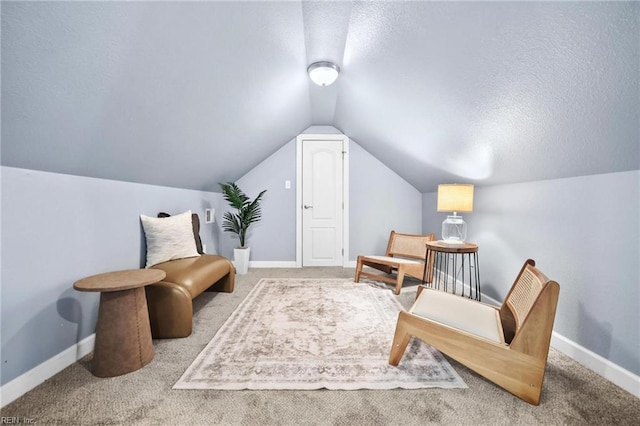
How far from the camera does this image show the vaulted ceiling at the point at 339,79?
3.52 feet

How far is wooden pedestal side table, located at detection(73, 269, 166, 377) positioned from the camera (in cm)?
148

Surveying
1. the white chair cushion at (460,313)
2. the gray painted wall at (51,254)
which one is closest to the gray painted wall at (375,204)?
the white chair cushion at (460,313)

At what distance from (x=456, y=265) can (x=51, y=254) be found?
3471mm

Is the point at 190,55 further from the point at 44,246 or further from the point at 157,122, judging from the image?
the point at 44,246

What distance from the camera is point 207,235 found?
369 centimetres

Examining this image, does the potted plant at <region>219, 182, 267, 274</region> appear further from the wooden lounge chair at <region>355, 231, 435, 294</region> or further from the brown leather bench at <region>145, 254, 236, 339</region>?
the brown leather bench at <region>145, 254, 236, 339</region>

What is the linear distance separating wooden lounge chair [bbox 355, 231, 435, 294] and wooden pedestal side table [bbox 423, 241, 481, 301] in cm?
15

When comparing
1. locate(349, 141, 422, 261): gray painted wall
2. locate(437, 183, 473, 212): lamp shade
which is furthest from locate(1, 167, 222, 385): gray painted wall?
locate(349, 141, 422, 261): gray painted wall

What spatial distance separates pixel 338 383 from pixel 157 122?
6.41 ft

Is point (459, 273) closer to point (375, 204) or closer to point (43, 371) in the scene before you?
point (375, 204)

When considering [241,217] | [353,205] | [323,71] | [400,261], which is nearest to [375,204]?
[353,205]

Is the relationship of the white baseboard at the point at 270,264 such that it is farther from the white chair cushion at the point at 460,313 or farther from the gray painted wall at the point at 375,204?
the white chair cushion at the point at 460,313

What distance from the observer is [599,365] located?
1517 mm

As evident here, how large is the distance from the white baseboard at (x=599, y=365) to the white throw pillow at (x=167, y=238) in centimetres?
291
